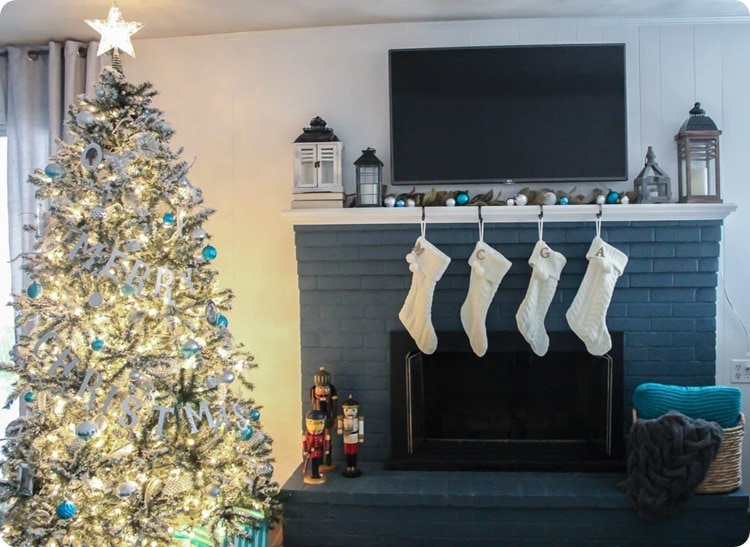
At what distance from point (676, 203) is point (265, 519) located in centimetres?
212

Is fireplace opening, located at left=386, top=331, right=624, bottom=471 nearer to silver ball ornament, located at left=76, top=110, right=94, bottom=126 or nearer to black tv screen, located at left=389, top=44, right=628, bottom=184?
black tv screen, located at left=389, top=44, right=628, bottom=184

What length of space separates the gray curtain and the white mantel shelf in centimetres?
118

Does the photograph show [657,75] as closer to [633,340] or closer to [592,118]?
[592,118]

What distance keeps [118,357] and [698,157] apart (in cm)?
247

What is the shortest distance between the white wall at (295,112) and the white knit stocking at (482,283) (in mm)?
375

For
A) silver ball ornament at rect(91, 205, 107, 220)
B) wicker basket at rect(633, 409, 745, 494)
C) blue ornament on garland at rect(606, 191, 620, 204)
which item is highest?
blue ornament on garland at rect(606, 191, 620, 204)

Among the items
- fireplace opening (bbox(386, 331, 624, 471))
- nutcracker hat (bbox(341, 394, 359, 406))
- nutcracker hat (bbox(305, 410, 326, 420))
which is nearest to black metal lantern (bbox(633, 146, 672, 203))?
fireplace opening (bbox(386, 331, 624, 471))

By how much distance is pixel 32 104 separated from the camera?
10.1ft

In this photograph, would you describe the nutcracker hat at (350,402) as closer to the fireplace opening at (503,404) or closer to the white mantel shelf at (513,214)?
the fireplace opening at (503,404)

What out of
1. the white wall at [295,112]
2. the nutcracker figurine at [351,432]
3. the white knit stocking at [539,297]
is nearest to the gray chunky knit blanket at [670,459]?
the white knit stocking at [539,297]

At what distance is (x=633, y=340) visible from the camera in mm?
2869

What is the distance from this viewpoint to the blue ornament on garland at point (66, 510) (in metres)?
2.01

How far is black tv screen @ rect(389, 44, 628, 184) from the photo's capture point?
9.52ft

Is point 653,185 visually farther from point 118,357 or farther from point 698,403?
point 118,357
